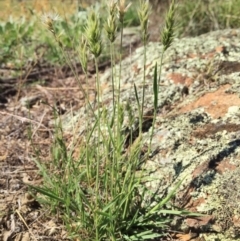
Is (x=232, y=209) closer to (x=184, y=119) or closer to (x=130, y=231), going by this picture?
(x=130, y=231)

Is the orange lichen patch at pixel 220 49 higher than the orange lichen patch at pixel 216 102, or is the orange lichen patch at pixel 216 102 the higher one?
the orange lichen patch at pixel 220 49

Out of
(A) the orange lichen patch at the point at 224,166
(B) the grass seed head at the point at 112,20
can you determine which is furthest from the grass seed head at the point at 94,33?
(A) the orange lichen patch at the point at 224,166

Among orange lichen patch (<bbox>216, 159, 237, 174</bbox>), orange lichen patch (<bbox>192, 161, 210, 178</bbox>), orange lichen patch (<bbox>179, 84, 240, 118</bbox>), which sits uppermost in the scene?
orange lichen patch (<bbox>179, 84, 240, 118</bbox>)

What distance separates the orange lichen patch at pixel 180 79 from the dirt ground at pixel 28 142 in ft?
1.99

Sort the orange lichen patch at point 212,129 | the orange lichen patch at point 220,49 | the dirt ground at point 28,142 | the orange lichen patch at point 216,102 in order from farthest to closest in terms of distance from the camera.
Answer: the orange lichen patch at point 220,49
the orange lichen patch at point 216,102
the orange lichen patch at point 212,129
the dirt ground at point 28,142

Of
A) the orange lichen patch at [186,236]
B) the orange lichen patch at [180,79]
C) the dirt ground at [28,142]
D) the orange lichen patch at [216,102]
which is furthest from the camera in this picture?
the orange lichen patch at [180,79]

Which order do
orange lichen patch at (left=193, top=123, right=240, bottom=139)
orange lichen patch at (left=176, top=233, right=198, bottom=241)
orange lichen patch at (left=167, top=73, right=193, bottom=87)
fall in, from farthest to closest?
1. orange lichen patch at (left=167, top=73, right=193, bottom=87)
2. orange lichen patch at (left=193, top=123, right=240, bottom=139)
3. orange lichen patch at (left=176, top=233, right=198, bottom=241)

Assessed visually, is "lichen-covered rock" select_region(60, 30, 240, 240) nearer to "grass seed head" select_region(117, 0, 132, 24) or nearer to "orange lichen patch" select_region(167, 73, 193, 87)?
"orange lichen patch" select_region(167, 73, 193, 87)

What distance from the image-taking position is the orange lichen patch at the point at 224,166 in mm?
1820

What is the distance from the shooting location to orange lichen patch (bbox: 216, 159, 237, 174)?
182cm

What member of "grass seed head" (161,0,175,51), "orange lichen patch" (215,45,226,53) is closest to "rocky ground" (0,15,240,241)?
"orange lichen patch" (215,45,226,53)

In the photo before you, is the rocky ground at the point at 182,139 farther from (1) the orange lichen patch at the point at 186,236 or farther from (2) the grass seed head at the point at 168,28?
(2) the grass seed head at the point at 168,28

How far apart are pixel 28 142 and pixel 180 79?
3.01ft

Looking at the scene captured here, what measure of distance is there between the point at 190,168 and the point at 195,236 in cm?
29
